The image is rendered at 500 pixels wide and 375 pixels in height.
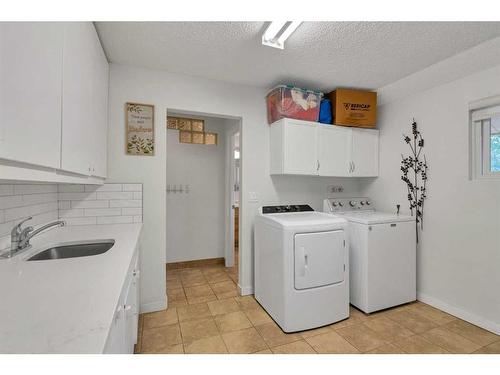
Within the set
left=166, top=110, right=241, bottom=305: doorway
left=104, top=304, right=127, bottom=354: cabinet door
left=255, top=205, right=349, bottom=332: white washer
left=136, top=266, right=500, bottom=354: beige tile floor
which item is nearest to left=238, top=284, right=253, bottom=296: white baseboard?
left=136, top=266, right=500, bottom=354: beige tile floor

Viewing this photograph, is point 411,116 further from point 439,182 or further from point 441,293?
point 441,293

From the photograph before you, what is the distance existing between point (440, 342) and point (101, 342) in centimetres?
239

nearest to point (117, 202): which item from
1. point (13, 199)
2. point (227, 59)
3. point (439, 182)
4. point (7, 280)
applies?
point (13, 199)

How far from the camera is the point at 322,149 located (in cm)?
262

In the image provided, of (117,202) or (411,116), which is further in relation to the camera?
(411,116)

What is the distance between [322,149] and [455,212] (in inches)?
53.9

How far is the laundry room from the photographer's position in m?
1.39

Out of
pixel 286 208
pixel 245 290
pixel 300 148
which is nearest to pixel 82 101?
pixel 300 148

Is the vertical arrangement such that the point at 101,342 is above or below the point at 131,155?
below

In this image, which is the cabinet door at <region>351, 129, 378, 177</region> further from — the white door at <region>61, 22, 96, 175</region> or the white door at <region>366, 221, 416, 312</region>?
the white door at <region>61, 22, 96, 175</region>

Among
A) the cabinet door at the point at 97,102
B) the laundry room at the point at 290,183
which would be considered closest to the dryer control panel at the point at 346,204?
the laundry room at the point at 290,183

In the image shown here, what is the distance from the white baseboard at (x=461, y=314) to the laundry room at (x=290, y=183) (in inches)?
0.4

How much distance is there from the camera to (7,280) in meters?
0.89

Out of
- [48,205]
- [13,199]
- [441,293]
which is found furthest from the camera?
[441,293]
